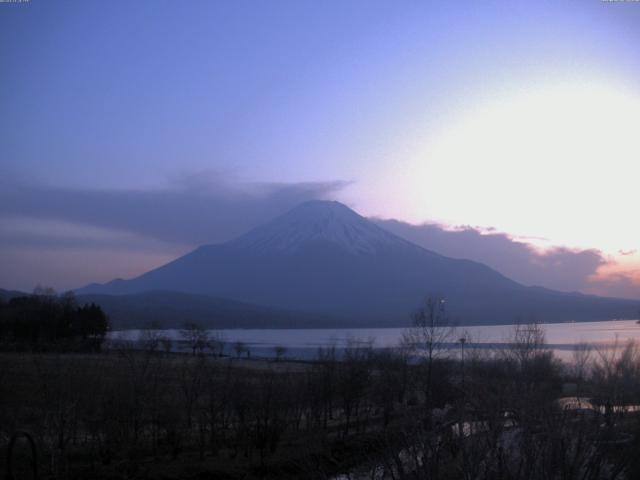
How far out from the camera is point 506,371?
88.2 feet

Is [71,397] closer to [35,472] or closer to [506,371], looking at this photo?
[35,472]

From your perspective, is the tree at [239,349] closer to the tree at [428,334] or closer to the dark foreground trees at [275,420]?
the tree at [428,334]

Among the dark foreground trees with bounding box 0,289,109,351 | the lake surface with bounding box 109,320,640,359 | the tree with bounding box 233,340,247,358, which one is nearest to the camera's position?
the dark foreground trees with bounding box 0,289,109,351

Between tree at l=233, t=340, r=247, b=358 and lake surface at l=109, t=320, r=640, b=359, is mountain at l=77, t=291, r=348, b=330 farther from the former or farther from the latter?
tree at l=233, t=340, r=247, b=358

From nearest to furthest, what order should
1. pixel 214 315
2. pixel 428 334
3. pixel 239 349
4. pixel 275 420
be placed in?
pixel 275 420
pixel 428 334
pixel 239 349
pixel 214 315

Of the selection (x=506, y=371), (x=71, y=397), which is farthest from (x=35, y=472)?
(x=506, y=371)

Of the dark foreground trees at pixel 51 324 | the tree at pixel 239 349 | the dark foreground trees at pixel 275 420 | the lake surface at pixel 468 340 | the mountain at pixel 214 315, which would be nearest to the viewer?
the dark foreground trees at pixel 275 420

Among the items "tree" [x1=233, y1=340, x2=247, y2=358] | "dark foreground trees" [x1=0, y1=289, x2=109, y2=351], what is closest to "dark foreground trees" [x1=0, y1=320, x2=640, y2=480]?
"dark foreground trees" [x1=0, y1=289, x2=109, y2=351]

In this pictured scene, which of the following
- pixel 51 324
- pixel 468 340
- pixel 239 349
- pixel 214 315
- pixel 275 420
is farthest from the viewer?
pixel 214 315

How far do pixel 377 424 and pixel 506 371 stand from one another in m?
5.72

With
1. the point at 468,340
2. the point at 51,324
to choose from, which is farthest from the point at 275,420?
the point at 468,340

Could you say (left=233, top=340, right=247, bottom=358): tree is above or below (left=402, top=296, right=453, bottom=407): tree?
below

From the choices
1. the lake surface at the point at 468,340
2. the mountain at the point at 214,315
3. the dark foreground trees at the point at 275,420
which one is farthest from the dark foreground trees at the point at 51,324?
the mountain at the point at 214,315

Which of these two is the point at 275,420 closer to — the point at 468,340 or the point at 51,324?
the point at 51,324
